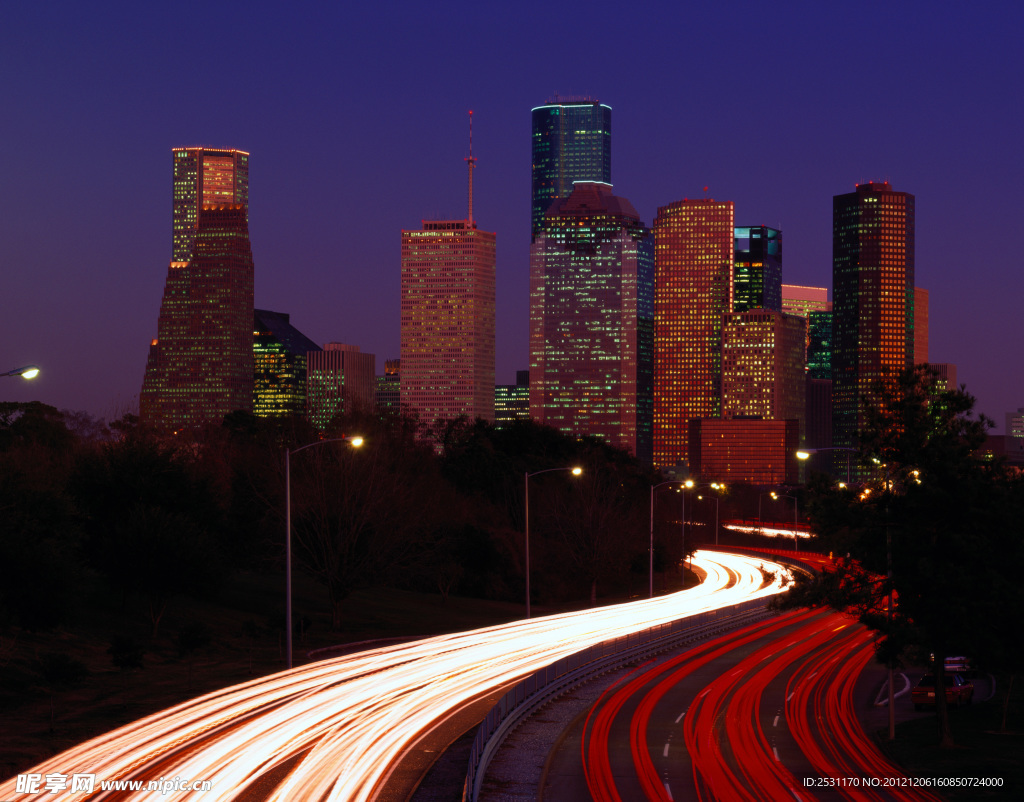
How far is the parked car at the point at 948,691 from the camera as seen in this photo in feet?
133

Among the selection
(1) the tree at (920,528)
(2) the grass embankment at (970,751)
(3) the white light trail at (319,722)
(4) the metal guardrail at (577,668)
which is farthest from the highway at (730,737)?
(3) the white light trail at (319,722)

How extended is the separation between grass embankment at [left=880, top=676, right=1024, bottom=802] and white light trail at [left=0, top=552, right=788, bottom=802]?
12281 millimetres

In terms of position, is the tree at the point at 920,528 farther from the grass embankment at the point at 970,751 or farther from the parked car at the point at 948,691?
the parked car at the point at 948,691

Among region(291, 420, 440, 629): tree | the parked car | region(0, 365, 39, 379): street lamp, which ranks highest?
region(0, 365, 39, 379): street lamp

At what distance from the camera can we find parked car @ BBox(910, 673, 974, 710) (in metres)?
40.4

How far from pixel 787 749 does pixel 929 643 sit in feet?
17.4

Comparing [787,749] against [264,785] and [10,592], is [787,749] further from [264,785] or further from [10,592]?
[10,592]

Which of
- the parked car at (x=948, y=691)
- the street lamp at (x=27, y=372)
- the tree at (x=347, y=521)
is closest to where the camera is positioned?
the street lamp at (x=27, y=372)

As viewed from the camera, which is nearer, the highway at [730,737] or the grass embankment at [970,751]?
the highway at [730,737]

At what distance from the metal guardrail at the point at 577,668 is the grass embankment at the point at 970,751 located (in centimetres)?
978

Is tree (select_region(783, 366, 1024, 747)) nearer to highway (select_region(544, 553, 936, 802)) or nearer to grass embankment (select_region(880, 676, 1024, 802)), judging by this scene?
grass embankment (select_region(880, 676, 1024, 802))

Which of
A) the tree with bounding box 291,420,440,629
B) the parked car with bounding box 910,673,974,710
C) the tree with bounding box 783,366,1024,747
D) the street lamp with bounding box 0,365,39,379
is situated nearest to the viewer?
the street lamp with bounding box 0,365,39,379

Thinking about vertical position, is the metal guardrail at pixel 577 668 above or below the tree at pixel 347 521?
below

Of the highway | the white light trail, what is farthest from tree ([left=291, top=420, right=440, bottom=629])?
the highway
